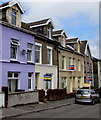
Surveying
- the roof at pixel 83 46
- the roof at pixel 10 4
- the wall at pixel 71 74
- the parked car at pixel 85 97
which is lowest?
the parked car at pixel 85 97

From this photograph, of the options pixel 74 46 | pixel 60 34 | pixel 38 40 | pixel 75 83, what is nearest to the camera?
pixel 38 40

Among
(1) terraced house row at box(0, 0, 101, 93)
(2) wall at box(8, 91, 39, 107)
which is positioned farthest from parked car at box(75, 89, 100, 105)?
(2) wall at box(8, 91, 39, 107)

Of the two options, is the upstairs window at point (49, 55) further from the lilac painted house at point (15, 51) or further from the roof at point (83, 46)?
the roof at point (83, 46)

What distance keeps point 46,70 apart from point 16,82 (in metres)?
4.78

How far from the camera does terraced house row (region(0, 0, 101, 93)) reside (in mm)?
15602

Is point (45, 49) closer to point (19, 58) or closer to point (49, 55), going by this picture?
point (49, 55)

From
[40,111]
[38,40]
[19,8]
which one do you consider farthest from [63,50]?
[40,111]

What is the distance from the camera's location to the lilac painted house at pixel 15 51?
1524 centimetres

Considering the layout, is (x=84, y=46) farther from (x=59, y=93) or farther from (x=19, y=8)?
(x=19, y=8)

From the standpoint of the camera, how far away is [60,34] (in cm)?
2491

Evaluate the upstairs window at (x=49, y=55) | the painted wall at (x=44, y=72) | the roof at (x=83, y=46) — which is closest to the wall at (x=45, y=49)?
the upstairs window at (x=49, y=55)

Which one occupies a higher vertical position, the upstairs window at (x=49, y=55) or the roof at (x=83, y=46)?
the roof at (x=83, y=46)

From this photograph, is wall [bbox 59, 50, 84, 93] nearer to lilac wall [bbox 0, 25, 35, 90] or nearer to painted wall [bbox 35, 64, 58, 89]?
painted wall [bbox 35, 64, 58, 89]

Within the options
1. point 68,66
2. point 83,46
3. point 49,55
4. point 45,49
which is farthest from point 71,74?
point 83,46
